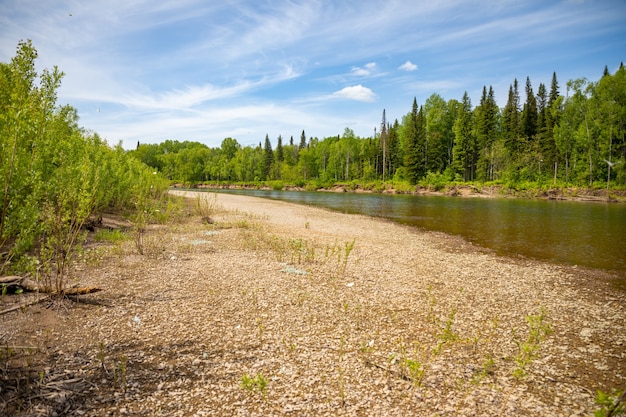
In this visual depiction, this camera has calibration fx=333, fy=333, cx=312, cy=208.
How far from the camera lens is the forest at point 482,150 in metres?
56.5

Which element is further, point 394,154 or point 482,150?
point 394,154

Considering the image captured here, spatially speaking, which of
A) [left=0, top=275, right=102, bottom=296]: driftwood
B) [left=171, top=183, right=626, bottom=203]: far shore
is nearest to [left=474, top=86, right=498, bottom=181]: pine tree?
[left=171, top=183, right=626, bottom=203]: far shore

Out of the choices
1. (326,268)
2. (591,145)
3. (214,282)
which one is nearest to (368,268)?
(326,268)

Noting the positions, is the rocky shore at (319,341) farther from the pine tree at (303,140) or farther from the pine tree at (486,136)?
the pine tree at (303,140)

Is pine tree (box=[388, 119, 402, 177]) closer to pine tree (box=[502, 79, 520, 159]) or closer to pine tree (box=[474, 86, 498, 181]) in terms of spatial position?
pine tree (box=[474, 86, 498, 181])

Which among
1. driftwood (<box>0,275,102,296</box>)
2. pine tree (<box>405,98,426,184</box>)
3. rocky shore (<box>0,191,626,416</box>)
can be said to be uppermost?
pine tree (<box>405,98,426,184</box>)

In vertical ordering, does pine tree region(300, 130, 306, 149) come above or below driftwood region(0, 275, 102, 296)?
above

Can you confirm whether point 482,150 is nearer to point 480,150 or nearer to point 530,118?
point 480,150

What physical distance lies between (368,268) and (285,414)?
8.12 meters

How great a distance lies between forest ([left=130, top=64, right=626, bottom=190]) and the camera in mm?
56528

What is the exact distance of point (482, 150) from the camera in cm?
8050

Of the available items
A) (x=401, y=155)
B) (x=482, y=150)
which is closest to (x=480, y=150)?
(x=482, y=150)

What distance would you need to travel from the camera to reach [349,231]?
21.7 m

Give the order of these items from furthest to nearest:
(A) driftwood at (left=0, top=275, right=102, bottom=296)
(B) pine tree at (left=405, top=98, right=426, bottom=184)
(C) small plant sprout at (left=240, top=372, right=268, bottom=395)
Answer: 1. (B) pine tree at (left=405, top=98, right=426, bottom=184)
2. (A) driftwood at (left=0, top=275, right=102, bottom=296)
3. (C) small plant sprout at (left=240, top=372, right=268, bottom=395)
